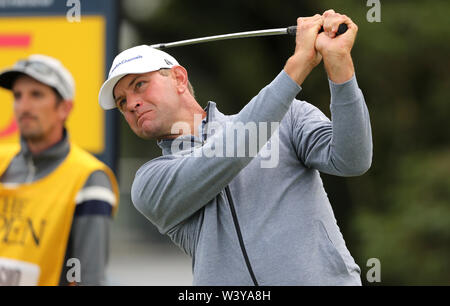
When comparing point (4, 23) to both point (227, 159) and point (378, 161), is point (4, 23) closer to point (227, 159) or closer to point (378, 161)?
point (227, 159)

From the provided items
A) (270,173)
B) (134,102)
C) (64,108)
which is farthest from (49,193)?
(270,173)

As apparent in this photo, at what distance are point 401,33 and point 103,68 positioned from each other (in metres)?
4.15

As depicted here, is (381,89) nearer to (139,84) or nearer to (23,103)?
(23,103)

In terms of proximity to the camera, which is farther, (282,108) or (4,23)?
(4,23)

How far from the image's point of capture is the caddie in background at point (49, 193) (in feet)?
11.9

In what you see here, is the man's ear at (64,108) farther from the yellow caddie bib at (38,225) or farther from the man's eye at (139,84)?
the man's eye at (139,84)

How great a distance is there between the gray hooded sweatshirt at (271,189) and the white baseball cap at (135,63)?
0.91ft

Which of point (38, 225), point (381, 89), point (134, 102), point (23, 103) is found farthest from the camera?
point (381, 89)

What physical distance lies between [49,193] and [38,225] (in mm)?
156

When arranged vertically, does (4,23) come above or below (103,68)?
above

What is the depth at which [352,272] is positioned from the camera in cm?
217

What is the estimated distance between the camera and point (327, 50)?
80.4 inches

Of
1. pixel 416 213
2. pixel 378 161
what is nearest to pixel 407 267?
pixel 416 213
